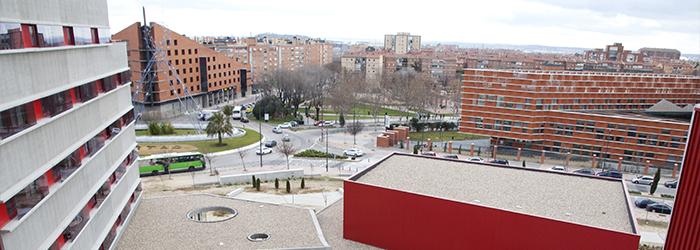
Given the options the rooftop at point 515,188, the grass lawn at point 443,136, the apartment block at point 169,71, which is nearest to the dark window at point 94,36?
the rooftop at point 515,188

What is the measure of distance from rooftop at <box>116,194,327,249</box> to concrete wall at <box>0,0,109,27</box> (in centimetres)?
911

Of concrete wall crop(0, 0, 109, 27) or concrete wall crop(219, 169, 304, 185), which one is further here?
concrete wall crop(219, 169, 304, 185)

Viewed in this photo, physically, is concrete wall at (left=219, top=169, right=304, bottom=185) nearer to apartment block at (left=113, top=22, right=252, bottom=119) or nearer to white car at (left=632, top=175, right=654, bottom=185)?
apartment block at (left=113, top=22, right=252, bottom=119)

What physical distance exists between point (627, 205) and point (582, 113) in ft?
92.1

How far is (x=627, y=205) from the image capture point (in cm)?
1833

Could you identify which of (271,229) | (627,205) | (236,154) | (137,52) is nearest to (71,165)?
(271,229)

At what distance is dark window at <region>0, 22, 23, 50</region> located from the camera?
9906mm

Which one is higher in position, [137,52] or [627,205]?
[137,52]

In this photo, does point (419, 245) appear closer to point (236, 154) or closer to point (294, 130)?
point (236, 154)

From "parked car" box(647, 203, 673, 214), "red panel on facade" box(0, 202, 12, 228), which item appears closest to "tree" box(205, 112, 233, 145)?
"red panel on facade" box(0, 202, 12, 228)

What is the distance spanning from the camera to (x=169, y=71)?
61.8 meters

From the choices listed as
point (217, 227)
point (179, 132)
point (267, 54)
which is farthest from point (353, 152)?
point (267, 54)

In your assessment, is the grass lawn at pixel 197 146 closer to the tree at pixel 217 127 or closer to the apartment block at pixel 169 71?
the tree at pixel 217 127

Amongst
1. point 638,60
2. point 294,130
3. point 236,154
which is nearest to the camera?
point 236,154
